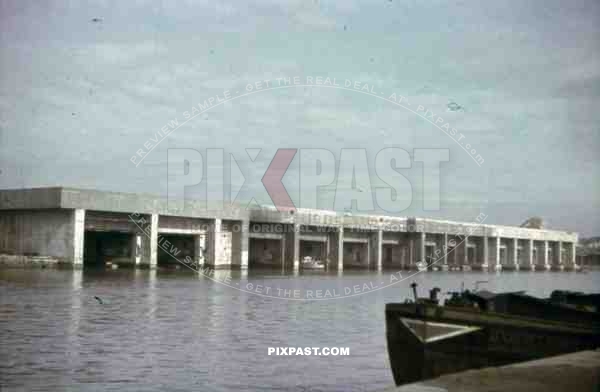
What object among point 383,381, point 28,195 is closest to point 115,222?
point 28,195

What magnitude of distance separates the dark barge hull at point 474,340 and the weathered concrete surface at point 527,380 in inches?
99.1

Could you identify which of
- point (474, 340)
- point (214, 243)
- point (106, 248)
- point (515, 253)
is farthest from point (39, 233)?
point (515, 253)

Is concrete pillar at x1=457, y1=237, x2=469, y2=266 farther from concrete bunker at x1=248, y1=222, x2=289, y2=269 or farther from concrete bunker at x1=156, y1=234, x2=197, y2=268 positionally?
concrete bunker at x1=156, y1=234, x2=197, y2=268

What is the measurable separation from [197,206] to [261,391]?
206 feet

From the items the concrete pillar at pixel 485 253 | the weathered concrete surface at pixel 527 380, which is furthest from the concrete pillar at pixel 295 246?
the weathered concrete surface at pixel 527 380

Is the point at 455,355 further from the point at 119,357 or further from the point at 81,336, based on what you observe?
the point at 81,336

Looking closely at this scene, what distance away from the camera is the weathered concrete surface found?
38.4 feet

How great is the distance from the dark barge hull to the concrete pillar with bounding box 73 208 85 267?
Answer: 5380 centimetres

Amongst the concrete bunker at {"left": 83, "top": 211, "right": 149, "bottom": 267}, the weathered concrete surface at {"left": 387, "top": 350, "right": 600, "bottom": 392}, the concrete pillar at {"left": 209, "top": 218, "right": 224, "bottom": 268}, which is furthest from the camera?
the concrete pillar at {"left": 209, "top": 218, "right": 224, "bottom": 268}

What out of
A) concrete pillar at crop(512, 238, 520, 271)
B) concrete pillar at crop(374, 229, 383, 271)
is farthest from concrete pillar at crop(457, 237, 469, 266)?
concrete pillar at crop(374, 229, 383, 271)

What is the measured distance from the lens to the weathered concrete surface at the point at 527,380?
11.7 metres

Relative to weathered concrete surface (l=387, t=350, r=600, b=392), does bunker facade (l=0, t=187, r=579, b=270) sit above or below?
above

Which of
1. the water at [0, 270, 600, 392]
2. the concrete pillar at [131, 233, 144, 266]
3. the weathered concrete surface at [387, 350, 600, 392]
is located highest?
the concrete pillar at [131, 233, 144, 266]

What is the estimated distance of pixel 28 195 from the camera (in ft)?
223
